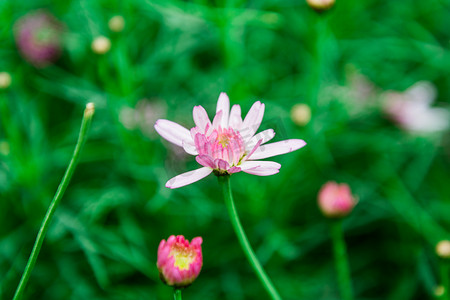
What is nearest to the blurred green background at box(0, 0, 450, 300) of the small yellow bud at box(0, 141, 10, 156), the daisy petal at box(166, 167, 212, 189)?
the small yellow bud at box(0, 141, 10, 156)

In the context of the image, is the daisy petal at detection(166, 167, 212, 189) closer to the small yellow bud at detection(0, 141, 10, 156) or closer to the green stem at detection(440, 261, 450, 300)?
the green stem at detection(440, 261, 450, 300)

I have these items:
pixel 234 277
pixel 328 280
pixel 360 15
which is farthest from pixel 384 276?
pixel 360 15

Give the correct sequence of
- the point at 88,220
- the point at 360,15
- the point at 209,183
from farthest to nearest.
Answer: the point at 360,15
the point at 209,183
the point at 88,220

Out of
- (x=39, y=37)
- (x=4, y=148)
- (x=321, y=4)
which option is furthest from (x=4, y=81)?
(x=321, y=4)

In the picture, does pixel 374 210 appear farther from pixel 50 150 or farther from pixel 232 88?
pixel 50 150

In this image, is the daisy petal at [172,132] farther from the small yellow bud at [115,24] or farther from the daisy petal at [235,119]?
the small yellow bud at [115,24]

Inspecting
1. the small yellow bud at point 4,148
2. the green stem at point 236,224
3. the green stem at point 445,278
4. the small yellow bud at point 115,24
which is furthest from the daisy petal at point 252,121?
the small yellow bud at point 4,148

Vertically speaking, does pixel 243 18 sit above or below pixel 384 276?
above
